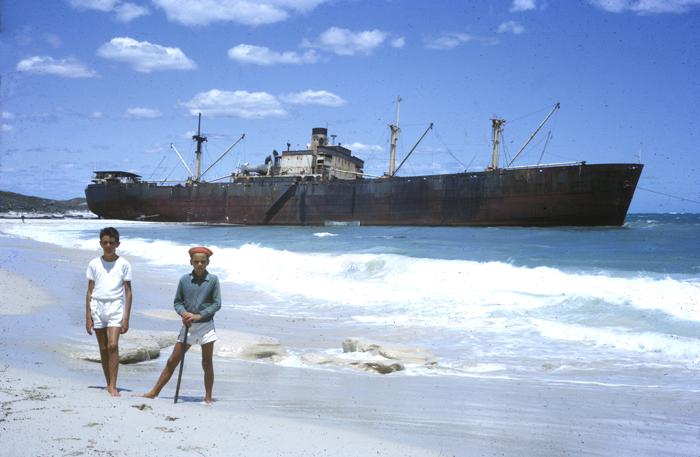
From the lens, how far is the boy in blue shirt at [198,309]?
4562mm

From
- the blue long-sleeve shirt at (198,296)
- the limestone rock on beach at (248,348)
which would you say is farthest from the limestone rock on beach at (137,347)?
the blue long-sleeve shirt at (198,296)

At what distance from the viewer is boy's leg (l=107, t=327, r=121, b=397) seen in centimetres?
456

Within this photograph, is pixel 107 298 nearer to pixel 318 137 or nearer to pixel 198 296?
pixel 198 296

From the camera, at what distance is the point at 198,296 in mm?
4578

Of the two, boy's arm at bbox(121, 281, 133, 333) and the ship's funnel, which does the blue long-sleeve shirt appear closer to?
boy's arm at bbox(121, 281, 133, 333)

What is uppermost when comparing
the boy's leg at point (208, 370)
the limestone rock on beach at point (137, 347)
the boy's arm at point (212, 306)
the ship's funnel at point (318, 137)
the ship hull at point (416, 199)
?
the ship's funnel at point (318, 137)

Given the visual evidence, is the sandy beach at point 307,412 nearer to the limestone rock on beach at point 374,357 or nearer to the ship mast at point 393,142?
the limestone rock on beach at point 374,357

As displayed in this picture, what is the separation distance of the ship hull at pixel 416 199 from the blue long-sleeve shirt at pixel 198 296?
110 ft

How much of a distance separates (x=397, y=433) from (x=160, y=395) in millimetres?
1889

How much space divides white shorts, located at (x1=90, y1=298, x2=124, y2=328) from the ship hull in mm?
33516

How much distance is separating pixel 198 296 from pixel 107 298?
775 millimetres

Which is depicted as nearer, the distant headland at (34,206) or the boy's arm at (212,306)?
the boy's arm at (212,306)

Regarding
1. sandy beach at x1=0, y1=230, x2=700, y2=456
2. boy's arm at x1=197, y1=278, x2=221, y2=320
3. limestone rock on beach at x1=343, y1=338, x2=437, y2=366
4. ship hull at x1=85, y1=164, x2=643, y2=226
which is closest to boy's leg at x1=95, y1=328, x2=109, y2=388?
sandy beach at x1=0, y1=230, x2=700, y2=456

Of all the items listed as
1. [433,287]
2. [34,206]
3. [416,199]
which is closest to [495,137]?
[416,199]
